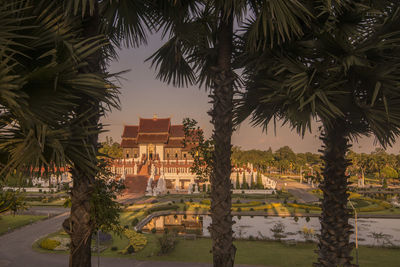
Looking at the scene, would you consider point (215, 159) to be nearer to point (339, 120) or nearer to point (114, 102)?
point (114, 102)

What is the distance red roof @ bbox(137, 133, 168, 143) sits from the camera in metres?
49.1

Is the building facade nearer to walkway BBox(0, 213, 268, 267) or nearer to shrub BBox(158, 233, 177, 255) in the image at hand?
walkway BBox(0, 213, 268, 267)

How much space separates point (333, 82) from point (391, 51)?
113 cm

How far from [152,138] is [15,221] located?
30.7m

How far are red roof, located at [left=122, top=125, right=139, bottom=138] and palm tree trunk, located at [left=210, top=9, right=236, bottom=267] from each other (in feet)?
160

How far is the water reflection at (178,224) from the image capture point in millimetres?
19109

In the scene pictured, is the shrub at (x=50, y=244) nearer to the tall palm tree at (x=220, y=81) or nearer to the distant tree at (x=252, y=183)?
the tall palm tree at (x=220, y=81)

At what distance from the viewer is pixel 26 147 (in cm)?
325

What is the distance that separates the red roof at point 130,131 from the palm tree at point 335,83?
158ft

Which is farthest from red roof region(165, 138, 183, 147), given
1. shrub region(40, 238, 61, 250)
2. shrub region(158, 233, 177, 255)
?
shrub region(158, 233, 177, 255)

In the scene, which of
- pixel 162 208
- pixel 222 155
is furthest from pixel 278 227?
pixel 222 155

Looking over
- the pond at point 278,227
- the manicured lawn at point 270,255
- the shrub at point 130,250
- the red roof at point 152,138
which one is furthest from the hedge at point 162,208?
the red roof at point 152,138

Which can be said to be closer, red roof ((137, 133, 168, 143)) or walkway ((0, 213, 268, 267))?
walkway ((0, 213, 268, 267))

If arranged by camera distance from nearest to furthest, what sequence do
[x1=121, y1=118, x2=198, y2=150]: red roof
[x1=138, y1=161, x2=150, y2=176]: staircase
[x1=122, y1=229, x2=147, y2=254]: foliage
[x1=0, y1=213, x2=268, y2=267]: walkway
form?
Result: [x1=0, y1=213, x2=268, y2=267]: walkway, [x1=122, y1=229, x2=147, y2=254]: foliage, [x1=138, y1=161, x2=150, y2=176]: staircase, [x1=121, y1=118, x2=198, y2=150]: red roof
